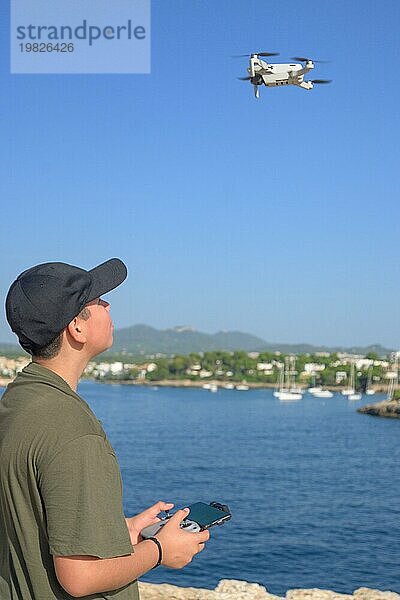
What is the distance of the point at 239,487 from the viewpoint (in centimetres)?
2661

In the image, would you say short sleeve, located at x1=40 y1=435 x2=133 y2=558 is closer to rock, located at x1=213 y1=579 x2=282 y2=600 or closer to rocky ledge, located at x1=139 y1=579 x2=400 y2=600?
rocky ledge, located at x1=139 y1=579 x2=400 y2=600

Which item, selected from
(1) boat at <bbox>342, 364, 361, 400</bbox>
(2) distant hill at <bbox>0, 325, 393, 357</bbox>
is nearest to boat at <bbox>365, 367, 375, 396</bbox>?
(1) boat at <bbox>342, 364, 361, 400</bbox>

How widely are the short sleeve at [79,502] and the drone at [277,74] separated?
7.67 ft

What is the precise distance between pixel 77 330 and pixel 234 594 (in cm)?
500

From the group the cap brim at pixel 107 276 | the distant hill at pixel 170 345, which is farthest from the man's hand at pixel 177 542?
the distant hill at pixel 170 345

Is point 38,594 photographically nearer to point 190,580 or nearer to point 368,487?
point 190,580

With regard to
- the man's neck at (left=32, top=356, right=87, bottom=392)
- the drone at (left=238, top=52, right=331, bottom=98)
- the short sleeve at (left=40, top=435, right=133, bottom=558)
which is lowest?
the short sleeve at (left=40, top=435, right=133, bottom=558)

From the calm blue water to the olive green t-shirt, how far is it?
1249 centimetres

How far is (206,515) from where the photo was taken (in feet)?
4.99

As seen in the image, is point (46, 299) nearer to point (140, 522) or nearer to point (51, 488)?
point (51, 488)

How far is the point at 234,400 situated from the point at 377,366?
19.2 m

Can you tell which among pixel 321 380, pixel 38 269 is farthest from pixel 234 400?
pixel 38 269

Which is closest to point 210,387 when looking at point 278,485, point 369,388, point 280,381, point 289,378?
point 280,381

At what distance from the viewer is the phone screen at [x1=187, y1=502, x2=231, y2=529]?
58.9 inches
